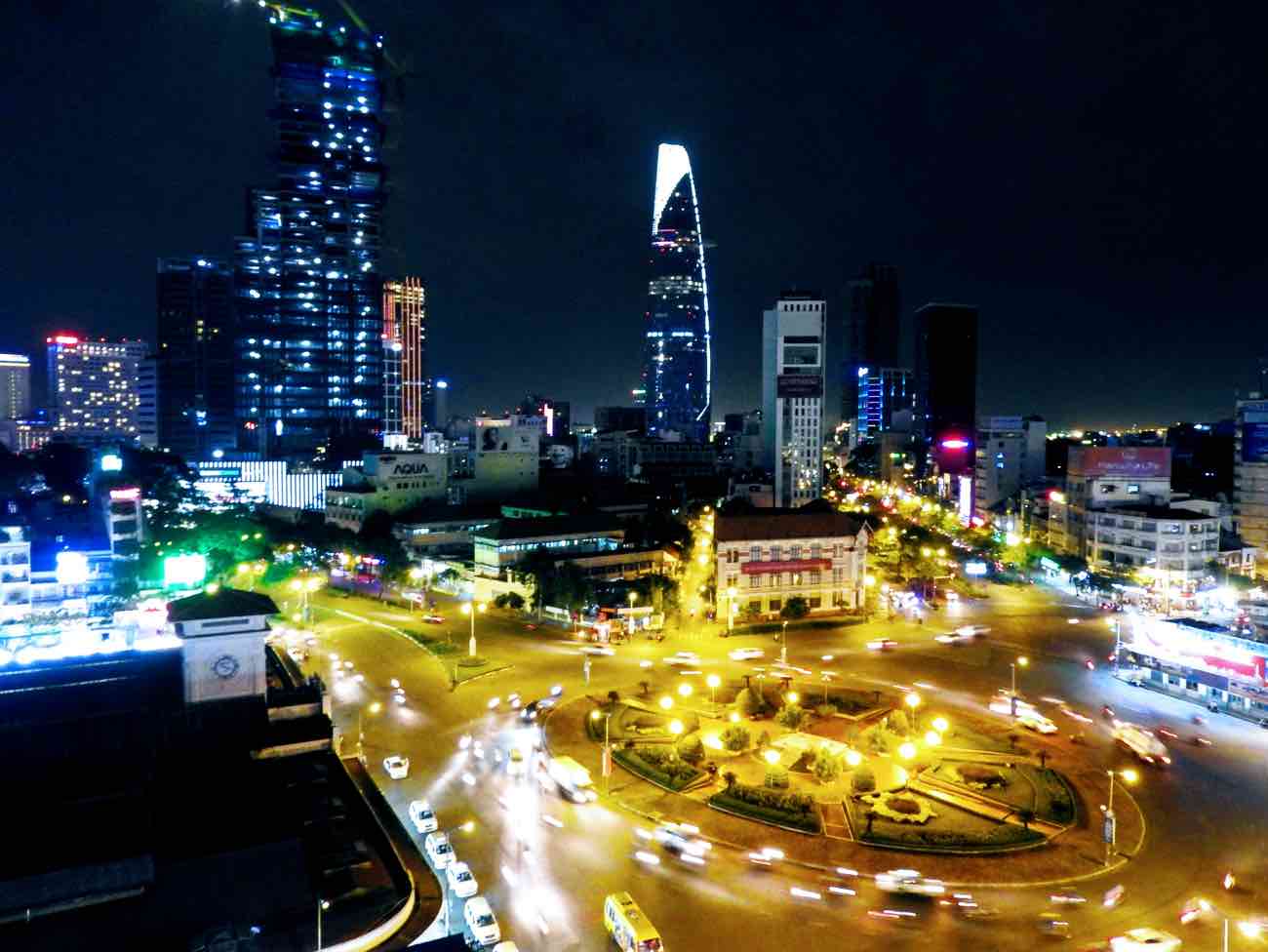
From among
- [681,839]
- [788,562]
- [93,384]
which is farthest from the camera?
[93,384]

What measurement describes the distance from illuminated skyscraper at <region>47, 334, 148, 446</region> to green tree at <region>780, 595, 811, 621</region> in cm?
13064

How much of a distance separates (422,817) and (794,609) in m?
23.6

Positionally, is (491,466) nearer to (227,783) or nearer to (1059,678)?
(1059,678)

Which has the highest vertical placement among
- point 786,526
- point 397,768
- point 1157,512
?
point 1157,512

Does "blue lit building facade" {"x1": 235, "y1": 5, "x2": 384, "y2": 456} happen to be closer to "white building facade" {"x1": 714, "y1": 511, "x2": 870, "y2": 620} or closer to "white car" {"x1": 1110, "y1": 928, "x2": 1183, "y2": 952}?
"white building facade" {"x1": 714, "y1": 511, "x2": 870, "y2": 620}

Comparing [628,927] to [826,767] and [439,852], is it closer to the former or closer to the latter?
[439,852]

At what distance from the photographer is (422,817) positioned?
60.1ft

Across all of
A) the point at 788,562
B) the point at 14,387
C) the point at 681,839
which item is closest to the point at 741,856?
the point at 681,839

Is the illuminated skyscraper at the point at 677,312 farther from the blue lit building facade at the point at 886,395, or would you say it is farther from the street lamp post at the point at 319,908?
the street lamp post at the point at 319,908

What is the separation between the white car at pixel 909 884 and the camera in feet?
52.7

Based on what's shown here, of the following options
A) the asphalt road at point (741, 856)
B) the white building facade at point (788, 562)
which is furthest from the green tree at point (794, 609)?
the asphalt road at point (741, 856)

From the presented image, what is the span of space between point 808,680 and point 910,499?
64.0 meters

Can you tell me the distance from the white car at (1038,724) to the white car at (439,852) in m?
17.7

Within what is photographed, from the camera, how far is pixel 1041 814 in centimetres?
1933
